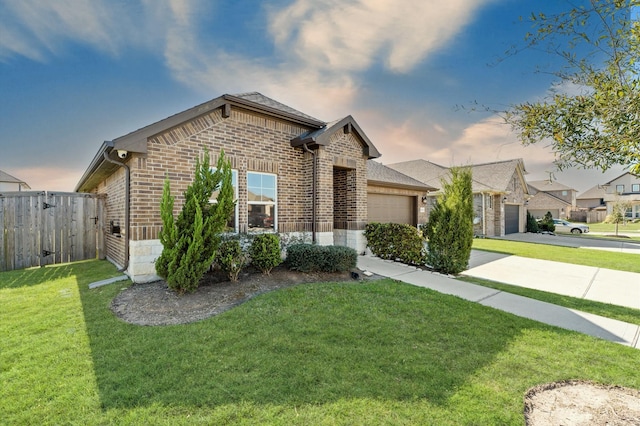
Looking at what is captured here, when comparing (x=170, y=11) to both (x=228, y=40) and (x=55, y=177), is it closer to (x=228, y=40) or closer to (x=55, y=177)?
(x=228, y=40)

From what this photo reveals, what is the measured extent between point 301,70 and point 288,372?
914 centimetres

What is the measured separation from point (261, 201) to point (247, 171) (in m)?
0.96

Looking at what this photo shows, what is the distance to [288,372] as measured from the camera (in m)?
3.05

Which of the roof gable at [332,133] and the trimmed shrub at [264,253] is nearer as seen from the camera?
the trimmed shrub at [264,253]

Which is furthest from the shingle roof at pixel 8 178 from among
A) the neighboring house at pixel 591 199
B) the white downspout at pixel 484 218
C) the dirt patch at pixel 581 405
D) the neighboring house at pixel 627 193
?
the neighboring house at pixel 591 199

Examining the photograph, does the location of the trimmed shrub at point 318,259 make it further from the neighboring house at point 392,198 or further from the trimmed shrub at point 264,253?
the neighboring house at point 392,198

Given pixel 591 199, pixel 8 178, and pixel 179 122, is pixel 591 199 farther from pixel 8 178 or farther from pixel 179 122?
pixel 8 178

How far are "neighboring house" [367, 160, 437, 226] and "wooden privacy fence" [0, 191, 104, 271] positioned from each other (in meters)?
10.5

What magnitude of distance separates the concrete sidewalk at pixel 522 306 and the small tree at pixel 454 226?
2.08 ft

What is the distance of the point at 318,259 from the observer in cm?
706

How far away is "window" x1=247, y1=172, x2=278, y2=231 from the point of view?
26.2 feet

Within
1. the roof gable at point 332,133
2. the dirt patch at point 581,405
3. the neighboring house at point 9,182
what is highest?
the neighboring house at point 9,182

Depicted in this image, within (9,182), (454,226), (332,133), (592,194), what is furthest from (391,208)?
(592,194)

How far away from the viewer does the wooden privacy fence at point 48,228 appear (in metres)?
8.26
